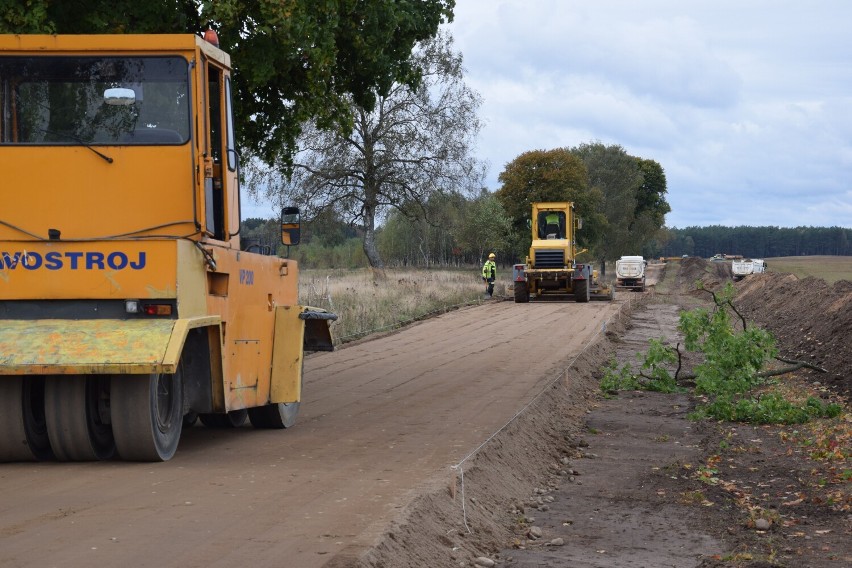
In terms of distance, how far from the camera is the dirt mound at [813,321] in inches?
739

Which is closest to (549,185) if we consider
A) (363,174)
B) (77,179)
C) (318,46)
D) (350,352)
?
(363,174)

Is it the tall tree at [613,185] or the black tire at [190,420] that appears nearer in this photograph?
the black tire at [190,420]

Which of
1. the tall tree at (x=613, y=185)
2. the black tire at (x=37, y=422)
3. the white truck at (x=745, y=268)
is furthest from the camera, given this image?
the tall tree at (x=613, y=185)

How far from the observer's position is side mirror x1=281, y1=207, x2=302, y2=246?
10869 millimetres

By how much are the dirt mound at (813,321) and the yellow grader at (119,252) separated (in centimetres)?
1024

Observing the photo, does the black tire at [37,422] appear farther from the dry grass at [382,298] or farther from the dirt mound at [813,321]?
the dry grass at [382,298]

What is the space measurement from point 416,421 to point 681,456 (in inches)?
117

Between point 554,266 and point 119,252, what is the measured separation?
35759 mm

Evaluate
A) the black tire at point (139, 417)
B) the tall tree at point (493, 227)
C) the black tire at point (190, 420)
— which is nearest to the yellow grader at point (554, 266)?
the tall tree at point (493, 227)

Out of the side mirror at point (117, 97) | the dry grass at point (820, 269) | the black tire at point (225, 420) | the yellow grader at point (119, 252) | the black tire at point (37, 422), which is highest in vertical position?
the side mirror at point (117, 97)

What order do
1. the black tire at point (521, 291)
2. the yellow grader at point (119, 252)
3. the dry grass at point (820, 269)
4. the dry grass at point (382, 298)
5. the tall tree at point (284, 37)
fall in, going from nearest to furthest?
1. the yellow grader at point (119, 252)
2. the tall tree at point (284, 37)
3. the dry grass at point (382, 298)
4. the black tire at point (521, 291)
5. the dry grass at point (820, 269)

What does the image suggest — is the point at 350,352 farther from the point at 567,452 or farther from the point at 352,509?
the point at 352,509

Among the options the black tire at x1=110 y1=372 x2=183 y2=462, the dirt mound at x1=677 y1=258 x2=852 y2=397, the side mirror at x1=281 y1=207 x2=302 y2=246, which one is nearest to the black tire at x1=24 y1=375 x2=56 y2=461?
the black tire at x1=110 y1=372 x2=183 y2=462

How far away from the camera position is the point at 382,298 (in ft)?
117
